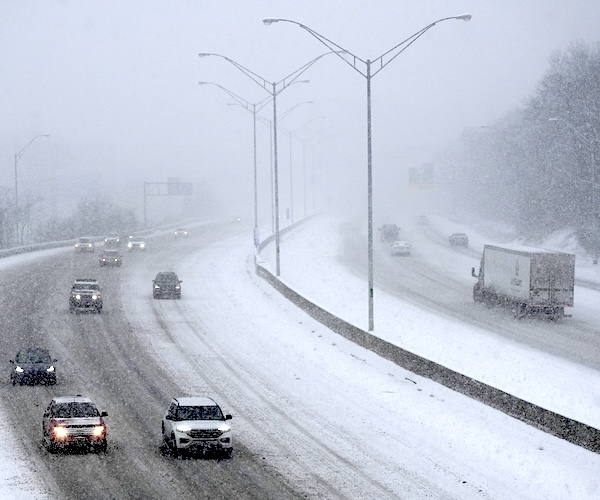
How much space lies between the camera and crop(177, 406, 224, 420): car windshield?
21.8 meters

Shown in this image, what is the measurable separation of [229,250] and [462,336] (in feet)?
156

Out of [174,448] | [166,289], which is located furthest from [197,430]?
[166,289]

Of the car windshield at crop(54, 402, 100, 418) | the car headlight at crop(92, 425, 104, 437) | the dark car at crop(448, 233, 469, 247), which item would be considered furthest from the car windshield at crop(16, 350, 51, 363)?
the dark car at crop(448, 233, 469, 247)

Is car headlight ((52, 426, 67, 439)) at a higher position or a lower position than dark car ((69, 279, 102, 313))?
higher

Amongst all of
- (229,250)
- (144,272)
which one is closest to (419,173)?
(229,250)

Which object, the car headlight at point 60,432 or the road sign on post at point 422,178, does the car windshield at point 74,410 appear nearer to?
the car headlight at point 60,432

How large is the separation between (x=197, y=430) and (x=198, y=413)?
0.58 metres

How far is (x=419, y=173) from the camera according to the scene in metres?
145

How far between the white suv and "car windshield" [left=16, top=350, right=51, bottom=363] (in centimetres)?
1086

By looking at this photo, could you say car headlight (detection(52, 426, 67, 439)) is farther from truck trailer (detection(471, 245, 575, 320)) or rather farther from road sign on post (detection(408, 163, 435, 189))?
road sign on post (detection(408, 163, 435, 189))

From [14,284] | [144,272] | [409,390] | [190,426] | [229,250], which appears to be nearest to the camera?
[190,426]

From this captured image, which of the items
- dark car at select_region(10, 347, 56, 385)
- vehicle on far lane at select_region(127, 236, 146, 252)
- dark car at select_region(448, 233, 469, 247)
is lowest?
dark car at select_region(448, 233, 469, 247)

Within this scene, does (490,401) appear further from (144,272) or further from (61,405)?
(144,272)

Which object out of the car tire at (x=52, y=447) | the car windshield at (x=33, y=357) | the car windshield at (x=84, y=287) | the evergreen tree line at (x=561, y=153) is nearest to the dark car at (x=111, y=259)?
the car windshield at (x=84, y=287)
